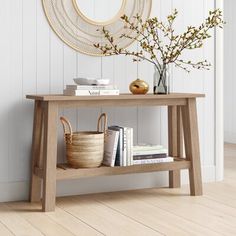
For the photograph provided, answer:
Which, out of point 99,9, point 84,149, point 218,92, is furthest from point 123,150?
point 218,92

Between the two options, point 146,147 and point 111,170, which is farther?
point 146,147

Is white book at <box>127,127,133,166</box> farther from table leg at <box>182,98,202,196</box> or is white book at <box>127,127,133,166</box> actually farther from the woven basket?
table leg at <box>182,98,202,196</box>

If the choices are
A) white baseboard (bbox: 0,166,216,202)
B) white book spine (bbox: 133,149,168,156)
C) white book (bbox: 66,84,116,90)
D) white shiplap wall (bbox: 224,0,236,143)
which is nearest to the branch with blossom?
white book (bbox: 66,84,116,90)

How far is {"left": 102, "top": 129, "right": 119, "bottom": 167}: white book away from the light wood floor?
0.84 feet

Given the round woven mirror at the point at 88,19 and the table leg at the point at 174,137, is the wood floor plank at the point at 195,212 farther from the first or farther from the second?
the round woven mirror at the point at 88,19

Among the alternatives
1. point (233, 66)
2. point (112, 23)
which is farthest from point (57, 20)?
point (233, 66)

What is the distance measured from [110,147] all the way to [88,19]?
2.83 feet

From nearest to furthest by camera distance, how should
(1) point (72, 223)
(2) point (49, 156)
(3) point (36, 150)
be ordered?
(1) point (72, 223) → (2) point (49, 156) → (3) point (36, 150)

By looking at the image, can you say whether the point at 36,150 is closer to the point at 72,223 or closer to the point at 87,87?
the point at 87,87

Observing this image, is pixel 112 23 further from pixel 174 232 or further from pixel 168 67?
pixel 174 232

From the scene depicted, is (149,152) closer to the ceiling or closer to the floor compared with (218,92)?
closer to the floor

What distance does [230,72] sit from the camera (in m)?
7.09

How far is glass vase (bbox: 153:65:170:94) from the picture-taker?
3.67 meters

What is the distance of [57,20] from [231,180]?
1.78 metres
